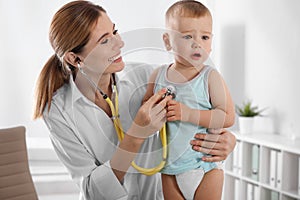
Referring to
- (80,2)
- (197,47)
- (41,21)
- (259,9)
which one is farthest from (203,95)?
(41,21)

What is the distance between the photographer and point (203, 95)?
1530 millimetres

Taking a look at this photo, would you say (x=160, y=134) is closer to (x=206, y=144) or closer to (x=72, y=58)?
(x=206, y=144)

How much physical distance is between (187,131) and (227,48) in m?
2.48

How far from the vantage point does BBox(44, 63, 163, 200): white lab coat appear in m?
1.58

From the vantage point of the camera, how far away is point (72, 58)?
1.61m

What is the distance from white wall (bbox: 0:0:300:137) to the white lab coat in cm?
180

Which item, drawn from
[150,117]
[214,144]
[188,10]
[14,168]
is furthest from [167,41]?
[14,168]

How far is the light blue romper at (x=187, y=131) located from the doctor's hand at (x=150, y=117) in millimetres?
73

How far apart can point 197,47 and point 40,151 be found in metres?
2.35

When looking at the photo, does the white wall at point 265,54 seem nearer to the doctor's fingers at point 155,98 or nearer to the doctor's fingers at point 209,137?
the doctor's fingers at point 209,137

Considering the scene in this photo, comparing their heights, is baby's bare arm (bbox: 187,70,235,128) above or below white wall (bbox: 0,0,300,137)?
above

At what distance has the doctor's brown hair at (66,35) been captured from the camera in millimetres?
1552

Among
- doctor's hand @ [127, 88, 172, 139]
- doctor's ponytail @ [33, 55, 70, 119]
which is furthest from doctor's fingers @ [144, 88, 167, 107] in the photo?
doctor's ponytail @ [33, 55, 70, 119]

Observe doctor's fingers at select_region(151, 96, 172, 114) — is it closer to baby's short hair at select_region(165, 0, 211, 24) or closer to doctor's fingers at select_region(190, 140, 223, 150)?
doctor's fingers at select_region(190, 140, 223, 150)
